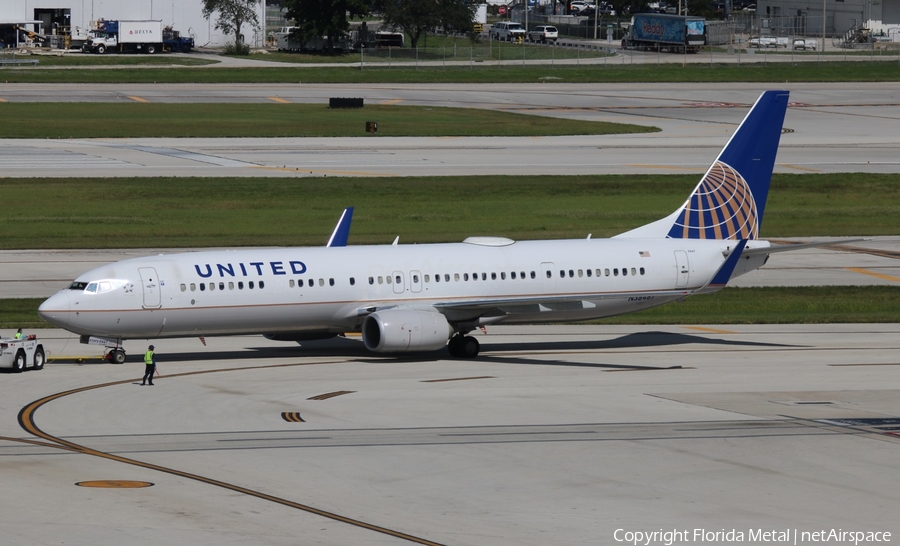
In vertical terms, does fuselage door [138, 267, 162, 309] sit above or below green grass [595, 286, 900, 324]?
above

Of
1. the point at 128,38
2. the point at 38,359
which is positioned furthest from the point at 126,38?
the point at 38,359

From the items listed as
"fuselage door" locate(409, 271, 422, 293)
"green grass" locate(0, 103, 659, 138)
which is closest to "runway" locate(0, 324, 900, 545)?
"fuselage door" locate(409, 271, 422, 293)

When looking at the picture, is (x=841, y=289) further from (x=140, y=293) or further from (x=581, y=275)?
(x=140, y=293)

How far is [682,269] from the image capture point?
49.0 metres

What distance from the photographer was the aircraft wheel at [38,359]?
4175cm

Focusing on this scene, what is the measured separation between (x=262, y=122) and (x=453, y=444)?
3410 inches

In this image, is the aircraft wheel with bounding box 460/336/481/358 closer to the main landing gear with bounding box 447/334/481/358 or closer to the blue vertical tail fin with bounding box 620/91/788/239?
the main landing gear with bounding box 447/334/481/358

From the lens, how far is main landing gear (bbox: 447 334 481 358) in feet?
151

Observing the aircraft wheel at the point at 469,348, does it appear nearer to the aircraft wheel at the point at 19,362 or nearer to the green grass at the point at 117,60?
the aircraft wheel at the point at 19,362

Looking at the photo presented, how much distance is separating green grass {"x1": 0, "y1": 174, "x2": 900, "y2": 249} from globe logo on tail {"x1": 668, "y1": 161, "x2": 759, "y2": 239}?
2084 centimetres

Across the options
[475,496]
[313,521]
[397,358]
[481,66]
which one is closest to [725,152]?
[397,358]

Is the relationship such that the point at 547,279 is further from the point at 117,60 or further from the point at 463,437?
the point at 117,60

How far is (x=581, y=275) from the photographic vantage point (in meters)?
47.7

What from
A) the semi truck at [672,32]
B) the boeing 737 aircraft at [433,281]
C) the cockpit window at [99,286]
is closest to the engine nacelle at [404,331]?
the boeing 737 aircraft at [433,281]
